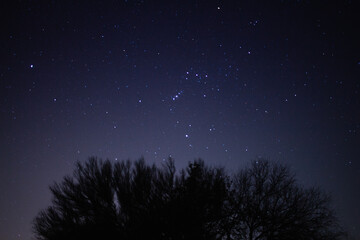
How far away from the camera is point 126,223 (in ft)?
33.6

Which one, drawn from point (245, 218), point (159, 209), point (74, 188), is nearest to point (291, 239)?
point (245, 218)

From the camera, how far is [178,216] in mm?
10219

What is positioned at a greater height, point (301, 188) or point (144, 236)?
point (301, 188)

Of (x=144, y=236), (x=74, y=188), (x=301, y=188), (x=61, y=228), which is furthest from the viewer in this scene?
(x=301, y=188)

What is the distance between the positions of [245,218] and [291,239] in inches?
79.3

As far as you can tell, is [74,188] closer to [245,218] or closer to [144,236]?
[144,236]

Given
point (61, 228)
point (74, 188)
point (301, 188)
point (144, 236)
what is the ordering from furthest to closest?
point (301, 188) → point (74, 188) → point (61, 228) → point (144, 236)

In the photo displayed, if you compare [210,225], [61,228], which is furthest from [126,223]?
[210,225]

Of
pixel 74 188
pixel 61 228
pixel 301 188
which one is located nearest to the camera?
pixel 61 228

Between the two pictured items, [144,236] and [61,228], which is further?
[61,228]

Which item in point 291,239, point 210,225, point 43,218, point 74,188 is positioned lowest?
point 291,239

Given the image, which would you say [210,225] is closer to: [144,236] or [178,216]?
[178,216]

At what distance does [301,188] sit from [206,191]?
15.0ft

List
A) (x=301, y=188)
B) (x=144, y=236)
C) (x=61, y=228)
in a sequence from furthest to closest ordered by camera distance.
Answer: (x=301, y=188) < (x=61, y=228) < (x=144, y=236)
